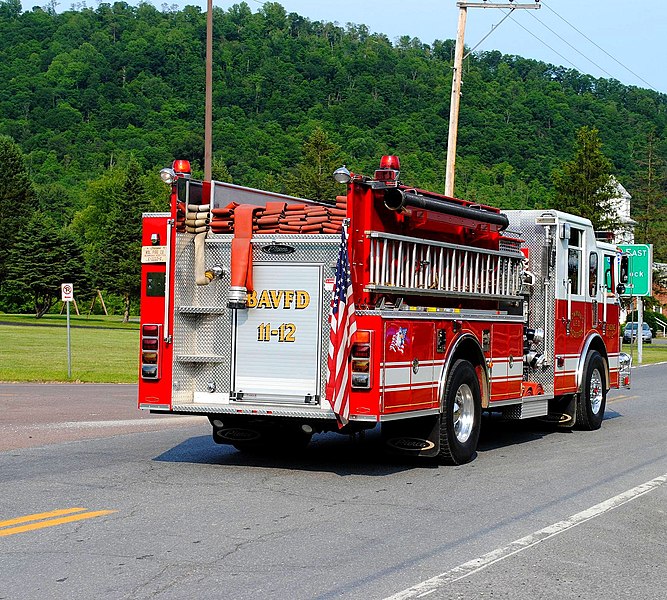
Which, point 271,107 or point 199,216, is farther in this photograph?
point 271,107

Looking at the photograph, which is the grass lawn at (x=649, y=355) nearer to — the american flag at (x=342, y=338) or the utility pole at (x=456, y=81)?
the utility pole at (x=456, y=81)

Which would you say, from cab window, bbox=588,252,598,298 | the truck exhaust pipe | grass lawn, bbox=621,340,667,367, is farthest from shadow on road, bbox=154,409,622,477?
grass lawn, bbox=621,340,667,367

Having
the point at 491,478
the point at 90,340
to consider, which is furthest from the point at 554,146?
the point at 491,478

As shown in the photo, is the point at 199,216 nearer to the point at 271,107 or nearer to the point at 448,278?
the point at 448,278

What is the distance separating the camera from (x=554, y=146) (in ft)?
327

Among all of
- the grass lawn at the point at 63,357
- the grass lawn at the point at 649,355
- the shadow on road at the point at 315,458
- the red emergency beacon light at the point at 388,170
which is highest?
the red emergency beacon light at the point at 388,170

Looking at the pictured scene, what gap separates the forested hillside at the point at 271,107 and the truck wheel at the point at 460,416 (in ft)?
210

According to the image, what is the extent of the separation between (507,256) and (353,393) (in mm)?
3670

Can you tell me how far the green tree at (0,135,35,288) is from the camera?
90.2 metres

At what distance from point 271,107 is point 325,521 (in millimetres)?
114938

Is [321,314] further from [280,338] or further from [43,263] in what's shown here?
[43,263]

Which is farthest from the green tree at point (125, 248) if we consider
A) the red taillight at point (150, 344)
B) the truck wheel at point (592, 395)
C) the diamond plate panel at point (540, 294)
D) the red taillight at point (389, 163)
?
the red taillight at point (389, 163)

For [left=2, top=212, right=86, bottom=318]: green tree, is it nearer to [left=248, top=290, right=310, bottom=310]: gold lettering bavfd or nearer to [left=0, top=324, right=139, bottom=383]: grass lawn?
[left=0, top=324, right=139, bottom=383]: grass lawn

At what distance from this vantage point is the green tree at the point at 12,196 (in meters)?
90.2
